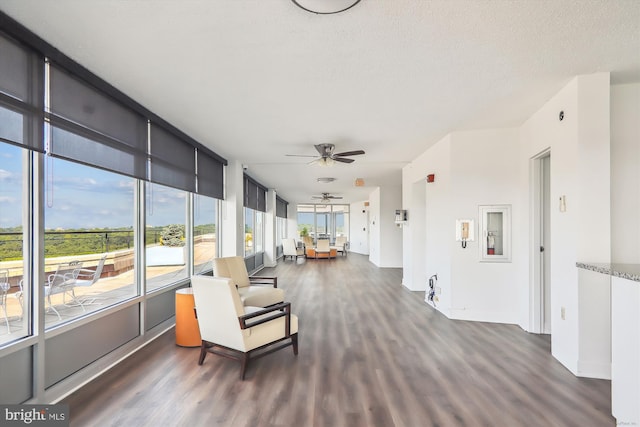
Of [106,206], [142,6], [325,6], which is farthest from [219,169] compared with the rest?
[325,6]

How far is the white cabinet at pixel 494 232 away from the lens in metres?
4.17

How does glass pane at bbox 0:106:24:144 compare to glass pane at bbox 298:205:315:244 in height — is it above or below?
above

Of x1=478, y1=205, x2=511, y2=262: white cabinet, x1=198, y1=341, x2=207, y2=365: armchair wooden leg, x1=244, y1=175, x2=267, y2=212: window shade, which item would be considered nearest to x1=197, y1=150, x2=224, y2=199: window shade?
x1=244, y1=175, x2=267, y2=212: window shade

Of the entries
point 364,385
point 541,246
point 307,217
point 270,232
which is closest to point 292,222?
point 307,217

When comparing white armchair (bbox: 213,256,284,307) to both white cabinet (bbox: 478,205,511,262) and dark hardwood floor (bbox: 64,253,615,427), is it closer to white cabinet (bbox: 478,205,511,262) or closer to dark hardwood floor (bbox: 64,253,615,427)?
dark hardwood floor (bbox: 64,253,615,427)

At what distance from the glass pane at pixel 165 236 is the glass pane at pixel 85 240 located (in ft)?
0.93

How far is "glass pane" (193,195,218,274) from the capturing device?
5.02 metres

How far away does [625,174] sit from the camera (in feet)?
9.26

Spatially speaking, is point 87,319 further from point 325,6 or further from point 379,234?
point 379,234

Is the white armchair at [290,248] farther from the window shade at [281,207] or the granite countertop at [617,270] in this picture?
the granite countertop at [617,270]

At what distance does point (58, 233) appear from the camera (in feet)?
8.33

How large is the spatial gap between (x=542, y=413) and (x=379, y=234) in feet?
24.3

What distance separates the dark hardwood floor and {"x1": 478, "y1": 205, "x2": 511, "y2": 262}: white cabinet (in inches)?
37.3

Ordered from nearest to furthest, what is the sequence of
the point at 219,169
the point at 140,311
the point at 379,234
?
the point at 140,311 → the point at 219,169 → the point at 379,234
